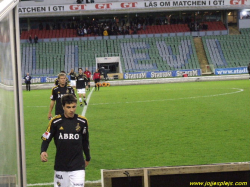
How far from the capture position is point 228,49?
59.4 metres

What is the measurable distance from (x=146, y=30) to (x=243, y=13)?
14.3 m

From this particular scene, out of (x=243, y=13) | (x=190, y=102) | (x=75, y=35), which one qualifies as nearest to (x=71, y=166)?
(x=190, y=102)

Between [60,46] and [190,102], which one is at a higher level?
[60,46]

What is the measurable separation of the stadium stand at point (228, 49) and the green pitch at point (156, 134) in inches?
1345

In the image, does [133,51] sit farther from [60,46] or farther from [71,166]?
[71,166]

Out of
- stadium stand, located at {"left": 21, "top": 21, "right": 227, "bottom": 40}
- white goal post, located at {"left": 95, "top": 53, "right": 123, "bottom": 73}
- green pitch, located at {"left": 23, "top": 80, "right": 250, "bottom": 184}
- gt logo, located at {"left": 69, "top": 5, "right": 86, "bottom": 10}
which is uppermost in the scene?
gt logo, located at {"left": 69, "top": 5, "right": 86, "bottom": 10}

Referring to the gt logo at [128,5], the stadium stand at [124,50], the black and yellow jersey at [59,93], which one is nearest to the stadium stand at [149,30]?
the stadium stand at [124,50]

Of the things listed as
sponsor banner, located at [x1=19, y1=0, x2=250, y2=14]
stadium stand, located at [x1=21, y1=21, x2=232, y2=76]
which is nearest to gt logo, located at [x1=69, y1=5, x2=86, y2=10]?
sponsor banner, located at [x1=19, y1=0, x2=250, y2=14]

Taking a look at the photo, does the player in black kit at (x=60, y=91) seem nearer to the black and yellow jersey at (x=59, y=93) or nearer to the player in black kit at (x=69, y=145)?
the black and yellow jersey at (x=59, y=93)

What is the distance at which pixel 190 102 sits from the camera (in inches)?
899

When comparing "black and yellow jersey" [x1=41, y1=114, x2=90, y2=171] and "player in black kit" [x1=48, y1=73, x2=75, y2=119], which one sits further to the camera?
"player in black kit" [x1=48, y1=73, x2=75, y2=119]

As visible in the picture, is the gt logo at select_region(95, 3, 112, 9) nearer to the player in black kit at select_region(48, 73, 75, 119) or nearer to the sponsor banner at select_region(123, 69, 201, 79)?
the sponsor banner at select_region(123, 69, 201, 79)

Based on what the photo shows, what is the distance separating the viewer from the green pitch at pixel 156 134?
9.82m

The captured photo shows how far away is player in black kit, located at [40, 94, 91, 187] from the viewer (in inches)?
224
